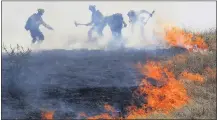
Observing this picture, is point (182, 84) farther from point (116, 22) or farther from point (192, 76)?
point (116, 22)

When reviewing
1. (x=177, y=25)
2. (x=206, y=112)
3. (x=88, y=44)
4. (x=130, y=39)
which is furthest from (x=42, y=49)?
(x=206, y=112)

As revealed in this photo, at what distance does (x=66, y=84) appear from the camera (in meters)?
15.0

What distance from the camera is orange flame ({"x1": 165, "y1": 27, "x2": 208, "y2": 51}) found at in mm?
19666

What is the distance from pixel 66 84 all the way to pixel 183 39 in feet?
24.3

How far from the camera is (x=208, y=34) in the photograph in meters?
20.8

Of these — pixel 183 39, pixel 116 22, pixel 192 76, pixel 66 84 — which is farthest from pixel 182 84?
pixel 116 22

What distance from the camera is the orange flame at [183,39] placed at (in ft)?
64.5

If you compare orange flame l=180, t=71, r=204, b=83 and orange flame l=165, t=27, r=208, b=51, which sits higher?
orange flame l=165, t=27, r=208, b=51

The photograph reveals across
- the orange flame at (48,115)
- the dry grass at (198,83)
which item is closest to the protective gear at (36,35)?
the dry grass at (198,83)

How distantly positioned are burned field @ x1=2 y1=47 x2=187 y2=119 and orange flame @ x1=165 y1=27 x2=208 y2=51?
6.80 ft

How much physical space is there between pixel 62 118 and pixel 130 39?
34.4ft

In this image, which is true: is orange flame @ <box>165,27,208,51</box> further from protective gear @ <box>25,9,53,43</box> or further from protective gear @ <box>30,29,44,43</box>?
protective gear @ <box>25,9,53,43</box>

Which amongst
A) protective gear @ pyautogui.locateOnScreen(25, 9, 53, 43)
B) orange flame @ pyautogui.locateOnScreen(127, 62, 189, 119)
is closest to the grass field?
orange flame @ pyautogui.locateOnScreen(127, 62, 189, 119)

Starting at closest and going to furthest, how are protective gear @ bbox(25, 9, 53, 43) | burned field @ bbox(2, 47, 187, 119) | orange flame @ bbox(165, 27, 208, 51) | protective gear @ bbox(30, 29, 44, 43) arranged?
burned field @ bbox(2, 47, 187, 119) < protective gear @ bbox(25, 9, 53, 43) < protective gear @ bbox(30, 29, 44, 43) < orange flame @ bbox(165, 27, 208, 51)
